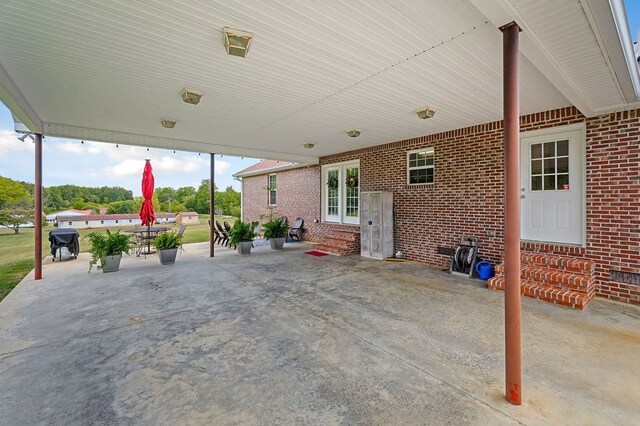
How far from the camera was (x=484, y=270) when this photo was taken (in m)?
5.60

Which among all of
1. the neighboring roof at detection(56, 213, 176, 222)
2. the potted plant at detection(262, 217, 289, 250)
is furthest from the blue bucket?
the neighboring roof at detection(56, 213, 176, 222)

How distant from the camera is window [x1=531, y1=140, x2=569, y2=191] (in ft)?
16.6

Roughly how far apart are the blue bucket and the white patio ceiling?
9.94 ft

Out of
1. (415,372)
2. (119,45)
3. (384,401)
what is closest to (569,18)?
(415,372)

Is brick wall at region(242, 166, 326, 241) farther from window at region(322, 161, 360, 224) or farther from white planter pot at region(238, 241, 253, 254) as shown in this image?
white planter pot at region(238, 241, 253, 254)

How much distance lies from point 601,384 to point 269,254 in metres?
7.46

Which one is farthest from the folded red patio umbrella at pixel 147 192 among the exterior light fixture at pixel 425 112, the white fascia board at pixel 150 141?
the exterior light fixture at pixel 425 112

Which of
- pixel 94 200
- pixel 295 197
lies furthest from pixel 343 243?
pixel 94 200

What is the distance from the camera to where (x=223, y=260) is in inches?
304

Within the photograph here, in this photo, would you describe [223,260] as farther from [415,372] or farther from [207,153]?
[415,372]

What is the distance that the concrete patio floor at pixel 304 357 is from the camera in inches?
79.7

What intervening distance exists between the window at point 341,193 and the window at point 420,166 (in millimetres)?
2009

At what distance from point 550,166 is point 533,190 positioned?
51 centimetres

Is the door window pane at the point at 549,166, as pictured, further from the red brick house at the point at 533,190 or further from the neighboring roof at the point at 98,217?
the neighboring roof at the point at 98,217
